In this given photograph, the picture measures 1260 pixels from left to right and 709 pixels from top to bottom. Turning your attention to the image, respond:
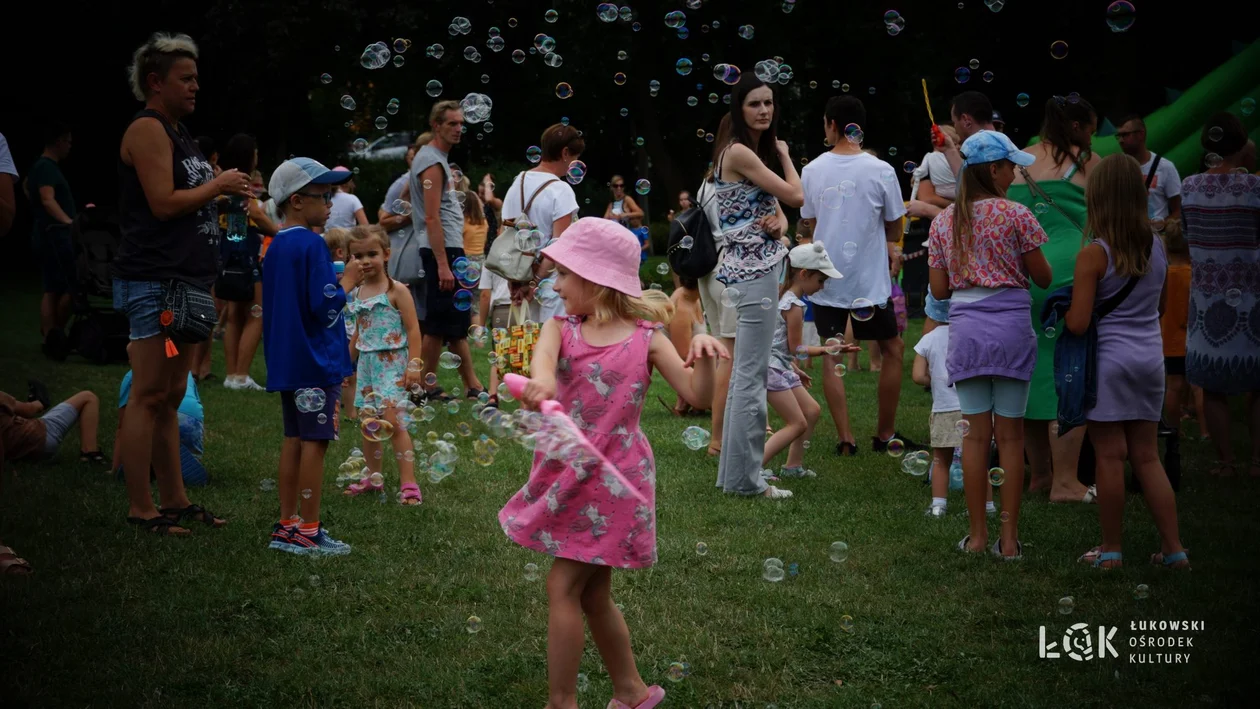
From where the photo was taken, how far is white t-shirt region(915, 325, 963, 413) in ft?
20.7

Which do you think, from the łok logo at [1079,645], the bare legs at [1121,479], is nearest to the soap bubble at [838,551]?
the łok logo at [1079,645]

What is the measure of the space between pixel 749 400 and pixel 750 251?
86 cm

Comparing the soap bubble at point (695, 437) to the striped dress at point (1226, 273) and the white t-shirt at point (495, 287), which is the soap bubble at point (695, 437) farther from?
the white t-shirt at point (495, 287)

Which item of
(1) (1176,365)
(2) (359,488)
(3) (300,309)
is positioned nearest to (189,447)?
(2) (359,488)

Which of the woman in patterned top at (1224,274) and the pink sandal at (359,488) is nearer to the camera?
the pink sandal at (359,488)

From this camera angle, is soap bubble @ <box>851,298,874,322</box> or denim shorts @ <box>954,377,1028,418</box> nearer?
denim shorts @ <box>954,377,1028,418</box>

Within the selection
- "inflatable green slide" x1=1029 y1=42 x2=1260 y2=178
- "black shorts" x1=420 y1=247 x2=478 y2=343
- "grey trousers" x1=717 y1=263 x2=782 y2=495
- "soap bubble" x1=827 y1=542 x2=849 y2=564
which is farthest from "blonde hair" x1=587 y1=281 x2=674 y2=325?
"inflatable green slide" x1=1029 y1=42 x2=1260 y2=178

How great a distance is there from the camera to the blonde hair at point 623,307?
12.2ft

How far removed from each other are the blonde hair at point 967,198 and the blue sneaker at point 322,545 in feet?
10.6

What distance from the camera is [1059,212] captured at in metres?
6.61

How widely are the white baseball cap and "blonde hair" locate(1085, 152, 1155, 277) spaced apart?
203 cm

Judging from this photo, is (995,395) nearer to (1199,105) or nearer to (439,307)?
(439,307)

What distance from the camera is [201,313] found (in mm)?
5609

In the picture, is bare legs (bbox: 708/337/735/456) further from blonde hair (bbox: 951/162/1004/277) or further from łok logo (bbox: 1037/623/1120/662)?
łok logo (bbox: 1037/623/1120/662)
